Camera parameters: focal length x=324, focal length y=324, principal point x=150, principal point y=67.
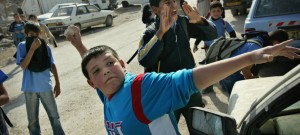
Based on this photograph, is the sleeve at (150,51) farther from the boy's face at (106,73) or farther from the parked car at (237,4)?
the parked car at (237,4)

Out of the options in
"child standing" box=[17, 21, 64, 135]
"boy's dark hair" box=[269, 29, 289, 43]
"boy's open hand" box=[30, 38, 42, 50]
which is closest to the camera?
"boy's dark hair" box=[269, 29, 289, 43]

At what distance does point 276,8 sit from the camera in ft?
18.2

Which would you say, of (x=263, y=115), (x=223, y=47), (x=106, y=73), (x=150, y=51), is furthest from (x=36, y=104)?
(x=263, y=115)

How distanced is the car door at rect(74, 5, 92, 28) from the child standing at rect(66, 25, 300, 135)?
14.2 meters

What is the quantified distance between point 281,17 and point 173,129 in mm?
4265

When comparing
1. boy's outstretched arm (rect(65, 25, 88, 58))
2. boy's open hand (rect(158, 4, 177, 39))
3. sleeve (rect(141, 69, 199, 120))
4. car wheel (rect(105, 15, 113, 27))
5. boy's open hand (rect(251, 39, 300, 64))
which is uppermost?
boy's open hand (rect(158, 4, 177, 39))

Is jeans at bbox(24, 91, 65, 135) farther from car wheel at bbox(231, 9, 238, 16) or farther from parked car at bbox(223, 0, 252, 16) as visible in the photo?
car wheel at bbox(231, 9, 238, 16)

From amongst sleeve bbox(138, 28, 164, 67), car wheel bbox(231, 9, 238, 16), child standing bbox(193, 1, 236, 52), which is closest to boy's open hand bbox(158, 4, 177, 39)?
sleeve bbox(138, 28, 164, 67)

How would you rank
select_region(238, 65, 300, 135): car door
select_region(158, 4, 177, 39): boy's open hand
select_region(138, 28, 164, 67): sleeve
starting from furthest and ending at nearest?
select_region(138, 28, 164, 67): sleeve < select_region(158, 4, 177, 39): boy's open hand < select_region(238, 65, 300, 135): car door

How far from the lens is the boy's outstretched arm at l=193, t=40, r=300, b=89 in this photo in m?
1.42

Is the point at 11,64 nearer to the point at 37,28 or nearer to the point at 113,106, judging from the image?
the point at 37,28

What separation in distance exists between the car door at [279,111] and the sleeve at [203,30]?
3.59ft

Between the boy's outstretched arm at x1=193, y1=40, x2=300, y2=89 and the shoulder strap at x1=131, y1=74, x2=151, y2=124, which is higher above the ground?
the boy's outstretched arm at x1=193, y1=40, x2=300, y2=89

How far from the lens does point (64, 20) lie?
14695 mm
